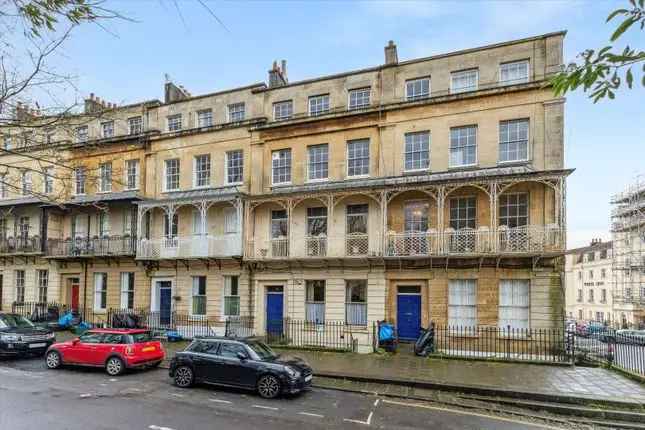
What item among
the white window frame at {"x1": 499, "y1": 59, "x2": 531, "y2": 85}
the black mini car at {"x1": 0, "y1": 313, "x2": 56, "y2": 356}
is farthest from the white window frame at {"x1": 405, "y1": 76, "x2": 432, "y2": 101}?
the black mini car at {"x1": 0, "y1": 313, "x2": 56, "y2": 356}

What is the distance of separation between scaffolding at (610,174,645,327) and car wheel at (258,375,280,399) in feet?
138

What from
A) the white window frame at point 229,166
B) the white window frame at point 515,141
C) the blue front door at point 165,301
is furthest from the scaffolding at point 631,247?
the blue front door at point 165,301

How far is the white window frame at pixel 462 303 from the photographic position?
1750 cm

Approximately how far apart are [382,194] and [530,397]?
9.59 metres

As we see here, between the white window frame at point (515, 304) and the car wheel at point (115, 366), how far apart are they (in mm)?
13782

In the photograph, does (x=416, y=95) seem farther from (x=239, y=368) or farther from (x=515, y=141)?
(x=239, y=368)

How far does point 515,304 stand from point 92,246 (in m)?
22.0

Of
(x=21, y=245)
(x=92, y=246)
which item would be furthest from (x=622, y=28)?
(x=21, y=245)

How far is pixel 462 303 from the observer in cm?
1764

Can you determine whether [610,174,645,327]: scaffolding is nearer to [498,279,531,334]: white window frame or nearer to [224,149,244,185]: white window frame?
[498,279,531,334]: white window frame

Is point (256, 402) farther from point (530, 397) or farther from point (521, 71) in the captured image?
point (521, 71)

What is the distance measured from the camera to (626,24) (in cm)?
293

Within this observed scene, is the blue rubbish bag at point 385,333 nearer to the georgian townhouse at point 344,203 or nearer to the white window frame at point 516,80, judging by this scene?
the georgian townhouse at point 344,203

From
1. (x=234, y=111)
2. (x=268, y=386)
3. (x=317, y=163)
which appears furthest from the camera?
(x=234, y=111)
